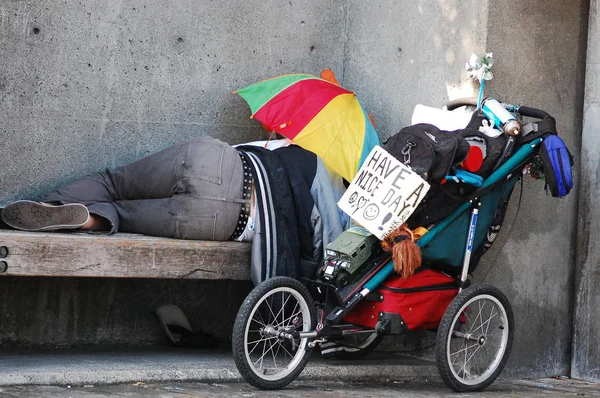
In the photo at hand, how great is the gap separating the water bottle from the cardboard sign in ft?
2.00

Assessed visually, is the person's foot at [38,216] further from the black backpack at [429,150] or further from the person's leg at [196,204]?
the black backpack at [429,150]

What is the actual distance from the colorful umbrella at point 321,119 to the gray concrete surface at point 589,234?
4.27 ft

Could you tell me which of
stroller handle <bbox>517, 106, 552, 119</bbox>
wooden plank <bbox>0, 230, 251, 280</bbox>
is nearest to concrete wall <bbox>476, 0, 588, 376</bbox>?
stroller handle <bbox>517, 106, 552, 119</bbox>

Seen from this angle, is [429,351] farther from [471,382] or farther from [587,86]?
[587,86]

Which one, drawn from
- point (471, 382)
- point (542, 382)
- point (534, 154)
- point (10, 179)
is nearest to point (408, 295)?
point (471, 382)

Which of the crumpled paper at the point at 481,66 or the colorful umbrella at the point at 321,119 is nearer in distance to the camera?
the colorful umbrella at the point at 321,119

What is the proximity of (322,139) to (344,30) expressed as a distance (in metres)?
1.45

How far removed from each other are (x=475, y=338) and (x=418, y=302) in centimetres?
34

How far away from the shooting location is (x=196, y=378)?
16.2 ft

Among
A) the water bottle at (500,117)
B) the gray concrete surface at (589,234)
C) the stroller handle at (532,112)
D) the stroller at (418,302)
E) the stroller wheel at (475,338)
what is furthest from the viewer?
the gray concrete surface at (589,234)

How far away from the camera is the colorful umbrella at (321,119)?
534cm

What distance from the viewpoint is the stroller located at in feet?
15.5

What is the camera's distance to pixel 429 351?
233 inches

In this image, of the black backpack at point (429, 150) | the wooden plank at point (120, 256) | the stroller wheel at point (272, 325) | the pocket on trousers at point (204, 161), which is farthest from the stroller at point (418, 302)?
the pocket on trousers at point (204, 161)
